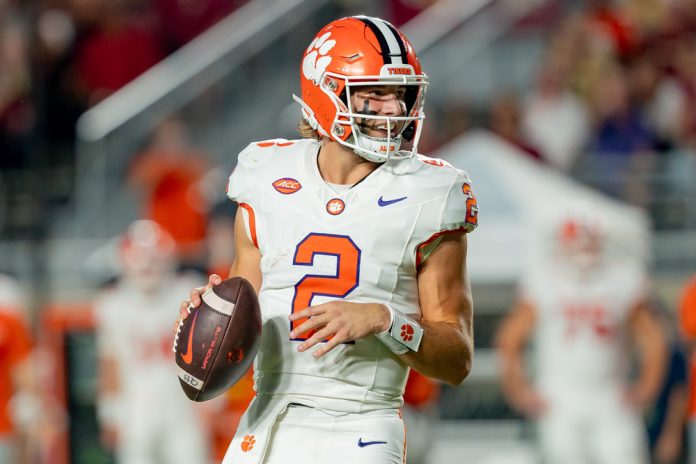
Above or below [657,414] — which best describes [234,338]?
above

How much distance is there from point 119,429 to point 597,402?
2.81m

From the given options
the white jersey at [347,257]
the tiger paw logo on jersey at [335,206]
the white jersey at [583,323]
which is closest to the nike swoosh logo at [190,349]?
the white jersey at [347,257]

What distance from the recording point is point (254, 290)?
2.81 meters

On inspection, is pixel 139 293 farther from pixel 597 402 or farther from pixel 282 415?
pixel 282 415

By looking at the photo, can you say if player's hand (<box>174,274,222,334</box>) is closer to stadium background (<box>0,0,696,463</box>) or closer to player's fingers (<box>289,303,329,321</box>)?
player's fingers (<box>289,303,329,321</box>)

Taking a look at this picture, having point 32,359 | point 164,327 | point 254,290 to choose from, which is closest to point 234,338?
point 254,290

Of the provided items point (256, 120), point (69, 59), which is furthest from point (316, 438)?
point (69, 59)

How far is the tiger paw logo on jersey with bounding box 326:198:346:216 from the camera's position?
2832mm

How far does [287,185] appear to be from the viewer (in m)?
2.91

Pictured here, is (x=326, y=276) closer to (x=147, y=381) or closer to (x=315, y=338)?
(x=315, y=338)

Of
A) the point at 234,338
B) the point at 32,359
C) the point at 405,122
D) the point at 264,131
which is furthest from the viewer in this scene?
the point at 264,131

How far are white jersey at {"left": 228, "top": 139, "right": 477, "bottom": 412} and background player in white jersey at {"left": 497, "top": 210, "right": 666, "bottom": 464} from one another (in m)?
4.06

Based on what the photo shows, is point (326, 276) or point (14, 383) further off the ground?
point (326, 276)

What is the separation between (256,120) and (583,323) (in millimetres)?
2667
